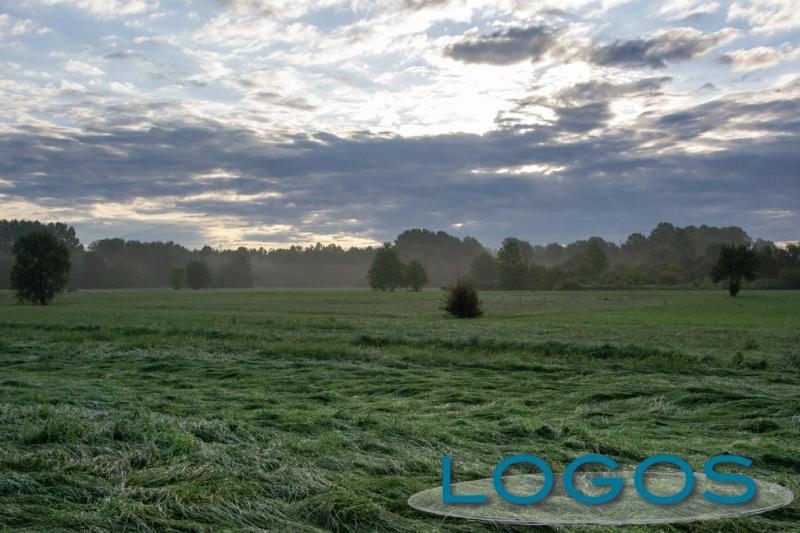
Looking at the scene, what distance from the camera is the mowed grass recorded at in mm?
4516

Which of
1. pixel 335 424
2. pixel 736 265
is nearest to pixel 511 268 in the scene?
pixel 736 265

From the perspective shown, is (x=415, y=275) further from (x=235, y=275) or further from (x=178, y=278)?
(x=235, y=275)

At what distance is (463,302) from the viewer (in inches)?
1532

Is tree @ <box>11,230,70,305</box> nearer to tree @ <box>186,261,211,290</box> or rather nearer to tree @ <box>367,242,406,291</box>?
tree @ <box>367,242,406,291</box>

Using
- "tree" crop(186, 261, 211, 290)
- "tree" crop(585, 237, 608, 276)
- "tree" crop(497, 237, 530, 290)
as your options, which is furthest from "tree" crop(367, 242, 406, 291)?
"tree" crop(186, 261, 211, 290)

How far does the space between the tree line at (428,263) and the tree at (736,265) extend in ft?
8.53

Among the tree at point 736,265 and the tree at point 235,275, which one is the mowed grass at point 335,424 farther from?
the tree at point 235,275

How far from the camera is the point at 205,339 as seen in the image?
21312 millimetres

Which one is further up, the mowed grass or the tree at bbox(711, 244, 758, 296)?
the tree at bbox(711, 244, 758, 296)

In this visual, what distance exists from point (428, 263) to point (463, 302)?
135 m

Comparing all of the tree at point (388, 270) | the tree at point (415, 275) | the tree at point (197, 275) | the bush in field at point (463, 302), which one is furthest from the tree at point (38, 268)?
the tree at point (197, 275)

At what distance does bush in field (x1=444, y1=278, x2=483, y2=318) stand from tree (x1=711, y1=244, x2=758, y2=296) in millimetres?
36476

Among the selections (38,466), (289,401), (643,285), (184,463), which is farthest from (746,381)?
(643,285)

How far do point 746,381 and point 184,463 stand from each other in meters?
11.1
